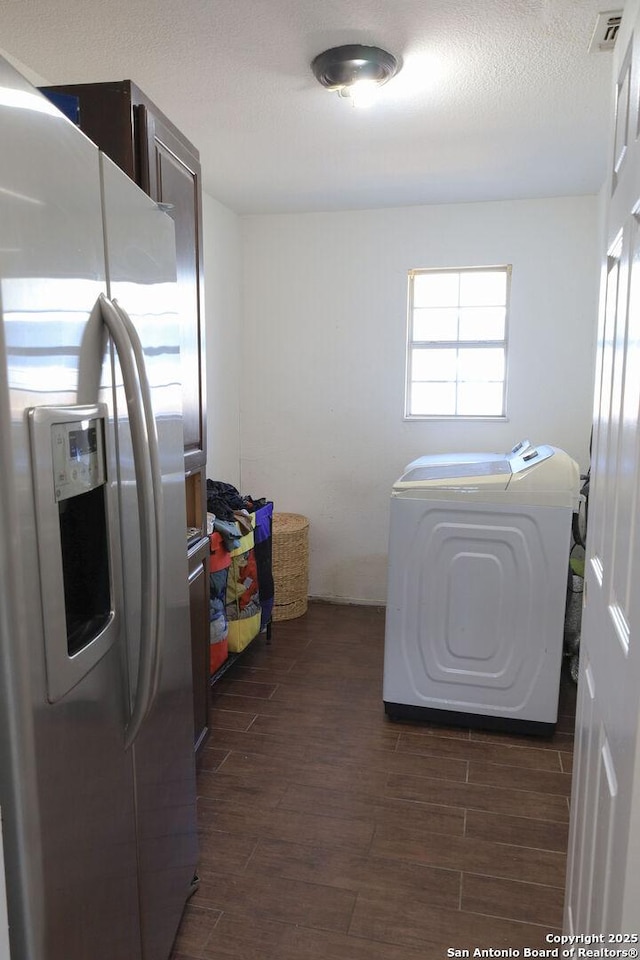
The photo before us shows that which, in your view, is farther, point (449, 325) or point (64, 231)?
point (449, 325)

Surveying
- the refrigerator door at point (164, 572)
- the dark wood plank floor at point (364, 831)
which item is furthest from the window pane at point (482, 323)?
the refrigerator door at point (164, 572)

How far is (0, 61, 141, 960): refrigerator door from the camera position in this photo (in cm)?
81

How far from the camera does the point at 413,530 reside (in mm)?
2631

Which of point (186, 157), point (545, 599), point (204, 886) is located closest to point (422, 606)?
point (545, 599)

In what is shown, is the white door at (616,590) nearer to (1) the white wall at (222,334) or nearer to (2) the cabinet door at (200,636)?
(2) the cabinet door at (200,636)

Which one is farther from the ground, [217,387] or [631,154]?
[631,154]

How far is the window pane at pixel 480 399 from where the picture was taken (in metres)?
4.03

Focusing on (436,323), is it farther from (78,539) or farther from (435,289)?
(78,539)

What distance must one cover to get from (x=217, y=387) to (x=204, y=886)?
2744 millimetres

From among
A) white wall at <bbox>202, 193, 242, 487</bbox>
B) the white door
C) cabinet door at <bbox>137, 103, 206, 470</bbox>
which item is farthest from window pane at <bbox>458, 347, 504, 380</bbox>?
the white door

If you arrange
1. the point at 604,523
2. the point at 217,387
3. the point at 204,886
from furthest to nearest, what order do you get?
the point at 217,387 → the point at 204,886 → the point at 604,523

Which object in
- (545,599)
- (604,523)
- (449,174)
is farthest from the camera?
(449,174)

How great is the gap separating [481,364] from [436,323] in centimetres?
38

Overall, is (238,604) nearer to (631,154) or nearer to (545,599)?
(545,599)
